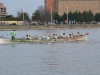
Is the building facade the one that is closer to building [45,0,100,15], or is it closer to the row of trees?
building [45,0,100,15]

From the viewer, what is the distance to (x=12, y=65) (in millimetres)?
30531

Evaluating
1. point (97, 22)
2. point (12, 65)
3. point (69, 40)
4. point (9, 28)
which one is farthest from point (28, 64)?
point (97, 22)

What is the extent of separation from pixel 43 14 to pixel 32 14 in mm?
3921

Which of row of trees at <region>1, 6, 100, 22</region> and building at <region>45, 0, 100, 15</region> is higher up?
building at <region>45, 0, 100, 15</region>

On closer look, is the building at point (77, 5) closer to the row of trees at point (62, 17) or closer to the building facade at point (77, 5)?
the building facade at point (77, 5)

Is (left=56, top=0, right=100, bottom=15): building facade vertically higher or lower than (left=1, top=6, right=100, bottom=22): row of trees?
higher

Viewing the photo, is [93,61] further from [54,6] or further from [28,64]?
[54,6]

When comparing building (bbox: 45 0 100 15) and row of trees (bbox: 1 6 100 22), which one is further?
building (bbox: 45 0 100 15)

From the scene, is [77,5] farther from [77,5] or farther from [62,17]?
[62,17]

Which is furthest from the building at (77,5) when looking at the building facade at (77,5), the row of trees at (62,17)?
the row of trees at (62,17)

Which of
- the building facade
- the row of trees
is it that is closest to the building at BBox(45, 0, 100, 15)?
the building facade

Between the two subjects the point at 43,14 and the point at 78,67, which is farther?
the point at 43,14

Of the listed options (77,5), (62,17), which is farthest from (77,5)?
(62,17)

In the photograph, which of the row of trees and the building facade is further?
the building facade
